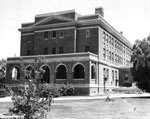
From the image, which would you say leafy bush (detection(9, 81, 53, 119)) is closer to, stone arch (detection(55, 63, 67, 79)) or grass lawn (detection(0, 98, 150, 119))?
grass lawn (detection(0, 98, 150, 119))

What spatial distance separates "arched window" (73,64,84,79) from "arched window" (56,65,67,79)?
173 centimetres

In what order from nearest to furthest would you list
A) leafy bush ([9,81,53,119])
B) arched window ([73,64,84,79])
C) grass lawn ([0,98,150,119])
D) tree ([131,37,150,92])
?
1. leafy bush ([9,81,53,119])
2. grass lawn ([0,98,150,119])
3. tree ([131,37,150,92])
4. arched window ([73,64,84,79])

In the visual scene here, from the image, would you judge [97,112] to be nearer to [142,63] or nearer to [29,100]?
[29,100]

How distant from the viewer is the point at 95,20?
4388cm

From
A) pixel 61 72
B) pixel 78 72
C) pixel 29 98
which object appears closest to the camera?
pixel 29 98

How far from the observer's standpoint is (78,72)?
41750 millimetres

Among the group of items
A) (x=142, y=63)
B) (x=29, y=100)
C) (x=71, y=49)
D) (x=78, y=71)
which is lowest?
(x=29, y=100)

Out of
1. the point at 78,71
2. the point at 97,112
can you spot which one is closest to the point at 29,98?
the point at 97,112

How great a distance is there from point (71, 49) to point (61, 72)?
535cm

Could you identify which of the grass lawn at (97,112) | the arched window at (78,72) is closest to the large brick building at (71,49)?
the arched window at (78,72)

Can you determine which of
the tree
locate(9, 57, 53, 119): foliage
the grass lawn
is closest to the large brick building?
the tree

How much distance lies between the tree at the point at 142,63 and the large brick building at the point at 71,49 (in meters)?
6.09

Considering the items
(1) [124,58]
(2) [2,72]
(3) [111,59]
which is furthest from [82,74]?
(2) [2,72]

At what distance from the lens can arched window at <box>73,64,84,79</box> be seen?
1619 inches
